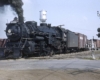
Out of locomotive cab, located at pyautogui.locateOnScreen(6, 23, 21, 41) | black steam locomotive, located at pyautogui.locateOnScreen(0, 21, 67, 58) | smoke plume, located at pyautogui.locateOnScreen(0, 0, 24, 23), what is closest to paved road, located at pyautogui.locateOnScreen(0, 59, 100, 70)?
black steam locomotive, located at pyautogui.locateOnScreen(0, 21, 67, 58)

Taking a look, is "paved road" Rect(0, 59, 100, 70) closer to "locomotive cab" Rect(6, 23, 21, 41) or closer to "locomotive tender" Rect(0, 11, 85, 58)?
"locomotive tender" Rect(0, 11, 85, 58)

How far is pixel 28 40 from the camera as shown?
23953mm

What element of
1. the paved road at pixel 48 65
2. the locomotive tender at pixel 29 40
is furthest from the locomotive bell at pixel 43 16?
the paved road at pixel 48 65

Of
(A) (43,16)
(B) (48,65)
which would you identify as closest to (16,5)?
(A) (43,16)

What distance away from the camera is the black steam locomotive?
75.9 ft

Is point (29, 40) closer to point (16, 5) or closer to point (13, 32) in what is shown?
point (13, 32)

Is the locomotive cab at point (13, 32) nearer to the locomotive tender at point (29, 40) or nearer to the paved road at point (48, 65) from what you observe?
the locomotive tender at point (29, 40)

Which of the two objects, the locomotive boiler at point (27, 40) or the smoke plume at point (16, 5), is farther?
the smoke plume at point (16, 5)

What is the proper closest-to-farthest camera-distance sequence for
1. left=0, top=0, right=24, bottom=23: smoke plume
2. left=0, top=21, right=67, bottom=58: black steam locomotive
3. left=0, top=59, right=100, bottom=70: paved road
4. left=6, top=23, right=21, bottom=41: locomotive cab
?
1. left=0, top=59, right=100, bottom=70: paved road
2. left=0, top=21, right=67, bottom=58: black steam locomotive
3. left=6, top=23, right=21, bottom=41: locomotive cab
4. left=0, top=0, right=24, bottom=23: smoke plume

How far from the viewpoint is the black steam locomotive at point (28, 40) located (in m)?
23.1

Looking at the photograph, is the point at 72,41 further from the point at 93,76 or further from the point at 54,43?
the point at 93,76

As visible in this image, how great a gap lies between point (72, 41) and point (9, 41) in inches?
523

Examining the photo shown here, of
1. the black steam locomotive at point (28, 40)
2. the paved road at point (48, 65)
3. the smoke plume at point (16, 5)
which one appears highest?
the smoke plume at point (16, 5)

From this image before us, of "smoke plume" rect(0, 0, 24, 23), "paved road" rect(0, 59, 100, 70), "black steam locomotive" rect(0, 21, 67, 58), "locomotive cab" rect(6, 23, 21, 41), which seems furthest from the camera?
"smoke plume" rect(0, 0, 24, 23)
